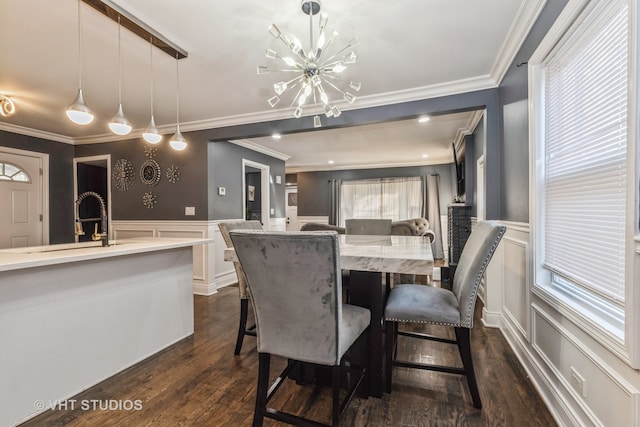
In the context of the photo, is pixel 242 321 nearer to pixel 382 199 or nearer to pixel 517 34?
pixel 517 34

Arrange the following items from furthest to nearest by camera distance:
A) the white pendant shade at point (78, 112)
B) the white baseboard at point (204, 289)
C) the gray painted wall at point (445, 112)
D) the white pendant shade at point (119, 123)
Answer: the white baseboard at point (204, 289)
the gray painted wall at point (445, 112)
the white pendant shade at point (119, 123)
the white pendant shade at point (78, 112)

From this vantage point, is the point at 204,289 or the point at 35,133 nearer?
the point at 204,289

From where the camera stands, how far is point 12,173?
4.12 m

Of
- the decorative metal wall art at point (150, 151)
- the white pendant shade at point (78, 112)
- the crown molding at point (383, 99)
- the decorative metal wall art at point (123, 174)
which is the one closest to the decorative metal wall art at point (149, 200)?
the decorative metal wall art at point (123, 174)

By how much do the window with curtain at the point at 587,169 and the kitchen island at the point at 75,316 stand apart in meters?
2.48

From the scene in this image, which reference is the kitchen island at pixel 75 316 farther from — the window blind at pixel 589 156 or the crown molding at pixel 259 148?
the crown molding at pixel 259 148

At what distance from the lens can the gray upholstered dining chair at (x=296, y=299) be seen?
1174mm

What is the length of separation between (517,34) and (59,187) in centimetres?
614

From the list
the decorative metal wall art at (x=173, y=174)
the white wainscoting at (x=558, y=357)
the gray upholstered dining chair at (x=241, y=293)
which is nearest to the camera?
the white wainscoting at (x=558, y=357)

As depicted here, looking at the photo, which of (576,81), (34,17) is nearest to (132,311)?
(34,17)

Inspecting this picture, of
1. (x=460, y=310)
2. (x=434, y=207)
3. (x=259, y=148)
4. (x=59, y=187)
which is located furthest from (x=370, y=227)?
(x=59, y=187)

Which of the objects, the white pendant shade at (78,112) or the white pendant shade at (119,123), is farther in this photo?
the white pendant shade at (119,123)

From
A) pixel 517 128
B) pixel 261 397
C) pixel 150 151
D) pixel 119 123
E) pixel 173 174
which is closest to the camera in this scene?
pixel 261 397

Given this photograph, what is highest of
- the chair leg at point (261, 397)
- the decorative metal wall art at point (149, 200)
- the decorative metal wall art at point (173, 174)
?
the decorative metal wall art at point (173, 174)
